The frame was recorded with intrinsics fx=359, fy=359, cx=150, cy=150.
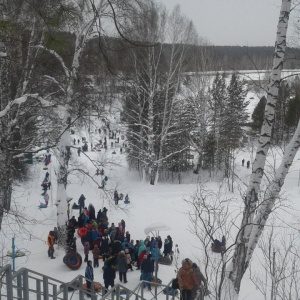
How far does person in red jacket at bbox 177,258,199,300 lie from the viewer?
23.6ft

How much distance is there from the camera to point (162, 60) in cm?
2398

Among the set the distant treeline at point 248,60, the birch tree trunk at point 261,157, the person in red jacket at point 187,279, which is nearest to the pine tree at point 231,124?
the distant treeline at point 248,60

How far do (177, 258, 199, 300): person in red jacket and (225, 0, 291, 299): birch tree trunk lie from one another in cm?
114

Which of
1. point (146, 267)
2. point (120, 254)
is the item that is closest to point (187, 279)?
point (146, 267)

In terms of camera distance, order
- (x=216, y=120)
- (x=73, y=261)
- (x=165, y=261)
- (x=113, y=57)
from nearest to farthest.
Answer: (x=113, y=57), (x=73, y=261), (x=165, y=261), (x=216, y=120)

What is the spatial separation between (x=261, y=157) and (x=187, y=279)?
296cm

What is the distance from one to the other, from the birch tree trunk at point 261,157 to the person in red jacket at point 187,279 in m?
1.14

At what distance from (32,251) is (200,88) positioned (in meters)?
20.4

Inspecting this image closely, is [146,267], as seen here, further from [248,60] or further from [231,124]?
[231,124]

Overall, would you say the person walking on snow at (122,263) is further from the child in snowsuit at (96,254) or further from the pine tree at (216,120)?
the pine tree at (216,120)

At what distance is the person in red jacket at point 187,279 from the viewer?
7207mm

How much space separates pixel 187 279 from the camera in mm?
7242

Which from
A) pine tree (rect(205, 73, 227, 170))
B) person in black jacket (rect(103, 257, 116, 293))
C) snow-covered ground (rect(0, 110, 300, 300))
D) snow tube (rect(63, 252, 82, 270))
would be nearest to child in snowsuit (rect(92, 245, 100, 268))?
snow-covered ground (rect(0, 110, 300, 300))

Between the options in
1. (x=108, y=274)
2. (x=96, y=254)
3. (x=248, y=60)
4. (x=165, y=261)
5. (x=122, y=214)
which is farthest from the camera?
(x=122, y=214)
